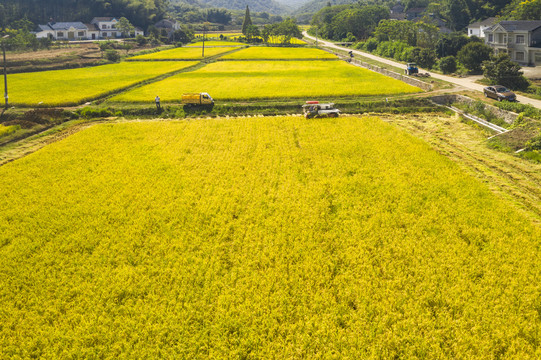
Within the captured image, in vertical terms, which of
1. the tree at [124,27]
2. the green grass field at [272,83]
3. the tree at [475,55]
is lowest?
the green grass field at [272,83]

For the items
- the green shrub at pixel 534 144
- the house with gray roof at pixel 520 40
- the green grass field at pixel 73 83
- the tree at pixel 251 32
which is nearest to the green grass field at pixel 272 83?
the green grass field at pixel 73 83

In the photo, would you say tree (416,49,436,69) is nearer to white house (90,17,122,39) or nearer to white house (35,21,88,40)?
white house (90,17,122,39)

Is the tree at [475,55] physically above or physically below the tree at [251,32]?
below

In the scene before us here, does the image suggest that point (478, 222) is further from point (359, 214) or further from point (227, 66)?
point (227, 66)

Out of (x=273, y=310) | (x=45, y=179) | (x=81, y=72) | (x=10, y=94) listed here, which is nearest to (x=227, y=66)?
(x=81, y=72)

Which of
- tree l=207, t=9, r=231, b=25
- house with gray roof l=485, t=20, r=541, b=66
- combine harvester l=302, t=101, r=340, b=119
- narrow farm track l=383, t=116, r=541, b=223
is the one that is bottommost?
narrow farm track l=383, t=116, r=541, b=223

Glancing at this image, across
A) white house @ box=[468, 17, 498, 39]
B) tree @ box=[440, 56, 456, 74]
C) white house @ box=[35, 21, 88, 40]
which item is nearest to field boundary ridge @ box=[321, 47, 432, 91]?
tree @ box=[440, 56, 456, 74]

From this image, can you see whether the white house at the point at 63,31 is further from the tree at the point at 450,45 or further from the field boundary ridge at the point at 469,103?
the field boundary ridge at the point at 469,103
